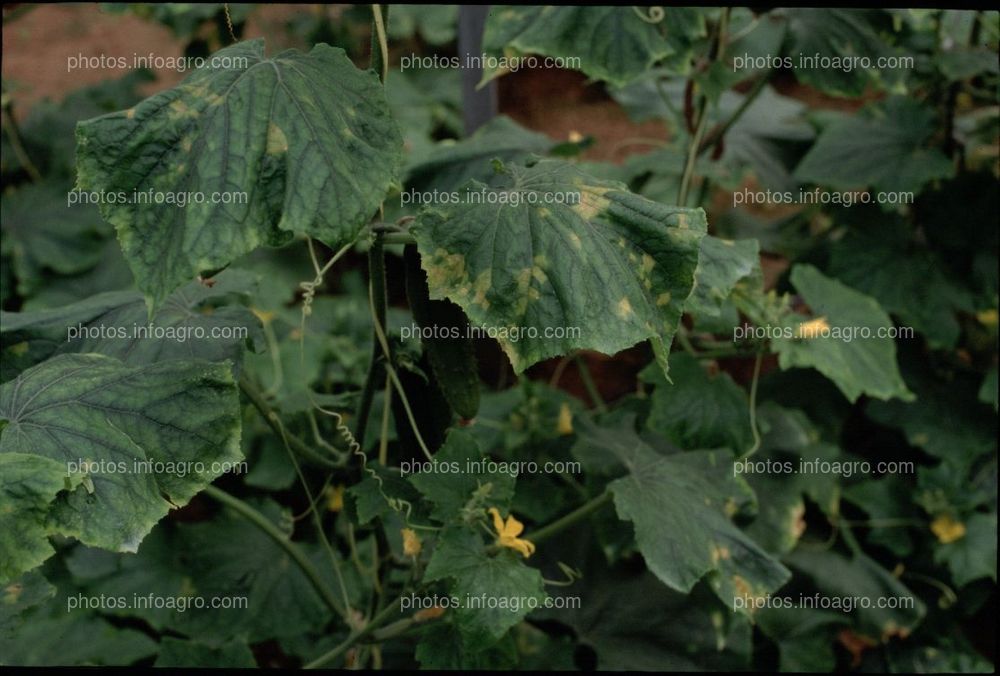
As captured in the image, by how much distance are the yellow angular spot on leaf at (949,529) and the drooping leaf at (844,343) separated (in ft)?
2.16

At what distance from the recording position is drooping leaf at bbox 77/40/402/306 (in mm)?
1280

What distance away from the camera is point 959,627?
3.08 metres

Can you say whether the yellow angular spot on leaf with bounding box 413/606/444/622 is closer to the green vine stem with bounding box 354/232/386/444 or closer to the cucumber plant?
the cucumber plant

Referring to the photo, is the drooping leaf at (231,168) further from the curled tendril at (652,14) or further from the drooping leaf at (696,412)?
the drooping leaf at (696,412)

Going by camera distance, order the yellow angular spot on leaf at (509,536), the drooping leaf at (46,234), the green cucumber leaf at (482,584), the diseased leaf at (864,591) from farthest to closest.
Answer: the drooping leaf at (46,234), the diseased leaf at (864,591), the yellow angular spot on leaf at (509,536), the green cucumber leaf at (482,584)

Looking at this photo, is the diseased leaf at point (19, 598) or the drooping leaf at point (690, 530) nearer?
the diseased leaf at point (19, 598)

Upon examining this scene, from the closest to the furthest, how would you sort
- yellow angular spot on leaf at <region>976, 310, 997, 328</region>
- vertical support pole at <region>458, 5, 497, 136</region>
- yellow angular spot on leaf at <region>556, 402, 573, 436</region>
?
yellow angular spot on leaf at <region>556, 402, 573, 436</region>, yellow angular spot on leaf at <region>976, 310, 997, 328</region>, vertical support pole at <region>458, 5, 497, 136</region>

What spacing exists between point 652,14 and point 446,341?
96 centimetres

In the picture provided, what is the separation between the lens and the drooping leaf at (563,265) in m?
1.38

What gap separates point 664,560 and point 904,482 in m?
1.46

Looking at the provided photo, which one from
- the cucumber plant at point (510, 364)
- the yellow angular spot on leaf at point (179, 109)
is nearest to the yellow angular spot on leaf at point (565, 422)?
the cucumber plant at point (510, 364)

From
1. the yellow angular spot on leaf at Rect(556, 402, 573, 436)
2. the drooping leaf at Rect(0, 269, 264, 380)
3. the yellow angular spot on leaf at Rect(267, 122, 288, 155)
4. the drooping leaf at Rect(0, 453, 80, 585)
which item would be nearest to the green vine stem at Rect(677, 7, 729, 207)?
the yellow angular spot on leaf at Rect(556, 402, 573, 436)

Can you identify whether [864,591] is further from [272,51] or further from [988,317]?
[272,51]

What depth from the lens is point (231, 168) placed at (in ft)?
4.27
